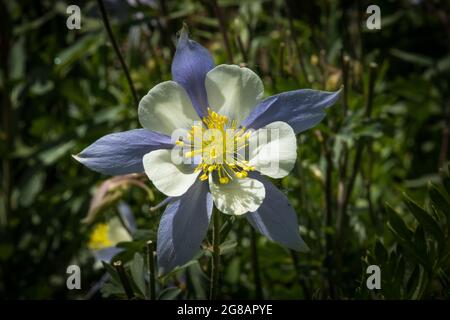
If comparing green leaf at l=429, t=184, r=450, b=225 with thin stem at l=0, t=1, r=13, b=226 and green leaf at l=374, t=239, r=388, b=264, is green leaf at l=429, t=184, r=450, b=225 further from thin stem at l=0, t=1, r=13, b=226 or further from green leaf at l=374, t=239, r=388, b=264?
thin stem at l=0, t=1, r=13, b=226

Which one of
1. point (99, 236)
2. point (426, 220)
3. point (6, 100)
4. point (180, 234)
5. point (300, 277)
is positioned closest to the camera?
point (180, 234)

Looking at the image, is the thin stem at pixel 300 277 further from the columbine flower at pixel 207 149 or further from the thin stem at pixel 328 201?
the columbine flower at pixel 207 149

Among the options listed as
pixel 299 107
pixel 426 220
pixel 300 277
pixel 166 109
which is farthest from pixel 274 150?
pixel 300 277

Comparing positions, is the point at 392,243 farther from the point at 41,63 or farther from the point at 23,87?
the point at 41,63

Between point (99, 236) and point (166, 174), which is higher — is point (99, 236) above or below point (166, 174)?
below

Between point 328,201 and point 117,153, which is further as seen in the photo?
point 328,201

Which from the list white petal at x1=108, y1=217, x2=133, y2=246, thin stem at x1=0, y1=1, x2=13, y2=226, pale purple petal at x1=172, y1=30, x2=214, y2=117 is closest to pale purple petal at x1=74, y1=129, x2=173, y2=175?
pale purple petal at x1=172, y1=30, x2=214, y2=117

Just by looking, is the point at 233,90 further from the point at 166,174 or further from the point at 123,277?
the point at 123,277
